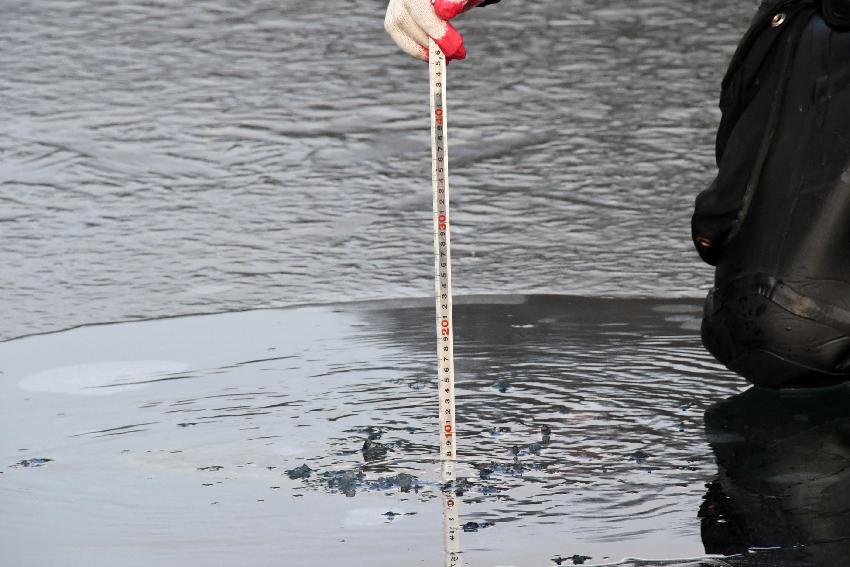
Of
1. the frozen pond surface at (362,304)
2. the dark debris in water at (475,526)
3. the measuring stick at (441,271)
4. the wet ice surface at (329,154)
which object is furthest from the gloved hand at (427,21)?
the wet ice surface at (329,154)

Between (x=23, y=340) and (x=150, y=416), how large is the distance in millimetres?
940

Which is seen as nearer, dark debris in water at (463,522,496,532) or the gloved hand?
dark debris in water at (463,522,496,532)

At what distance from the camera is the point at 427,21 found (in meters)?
3.64

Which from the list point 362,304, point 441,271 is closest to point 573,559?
point 441,271

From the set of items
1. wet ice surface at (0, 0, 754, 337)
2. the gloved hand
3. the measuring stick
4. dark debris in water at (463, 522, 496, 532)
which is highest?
the gloved hand

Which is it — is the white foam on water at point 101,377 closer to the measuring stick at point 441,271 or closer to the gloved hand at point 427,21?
the measuring stick at point 441,271

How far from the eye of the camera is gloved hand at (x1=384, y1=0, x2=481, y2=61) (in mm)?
3615

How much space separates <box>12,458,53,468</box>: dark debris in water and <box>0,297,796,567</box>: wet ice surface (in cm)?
2

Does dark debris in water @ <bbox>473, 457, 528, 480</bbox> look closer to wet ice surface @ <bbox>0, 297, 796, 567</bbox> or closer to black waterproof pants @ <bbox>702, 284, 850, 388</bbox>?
wet ice surface @ <bbox>0, 297, 796, 567</bbox>

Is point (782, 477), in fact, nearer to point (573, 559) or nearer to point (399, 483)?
point (573, 559)

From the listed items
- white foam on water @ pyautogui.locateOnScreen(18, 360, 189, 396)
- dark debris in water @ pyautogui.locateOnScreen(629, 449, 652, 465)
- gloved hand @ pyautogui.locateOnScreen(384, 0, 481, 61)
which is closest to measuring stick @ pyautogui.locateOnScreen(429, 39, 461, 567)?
gloved hand @ pyautogui.locateOnScreen(384, 0, 481, 61)

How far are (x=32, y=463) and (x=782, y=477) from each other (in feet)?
5.42

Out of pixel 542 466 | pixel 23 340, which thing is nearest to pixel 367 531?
pixel 542 466

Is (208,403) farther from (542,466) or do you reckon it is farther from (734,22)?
(734,22)
